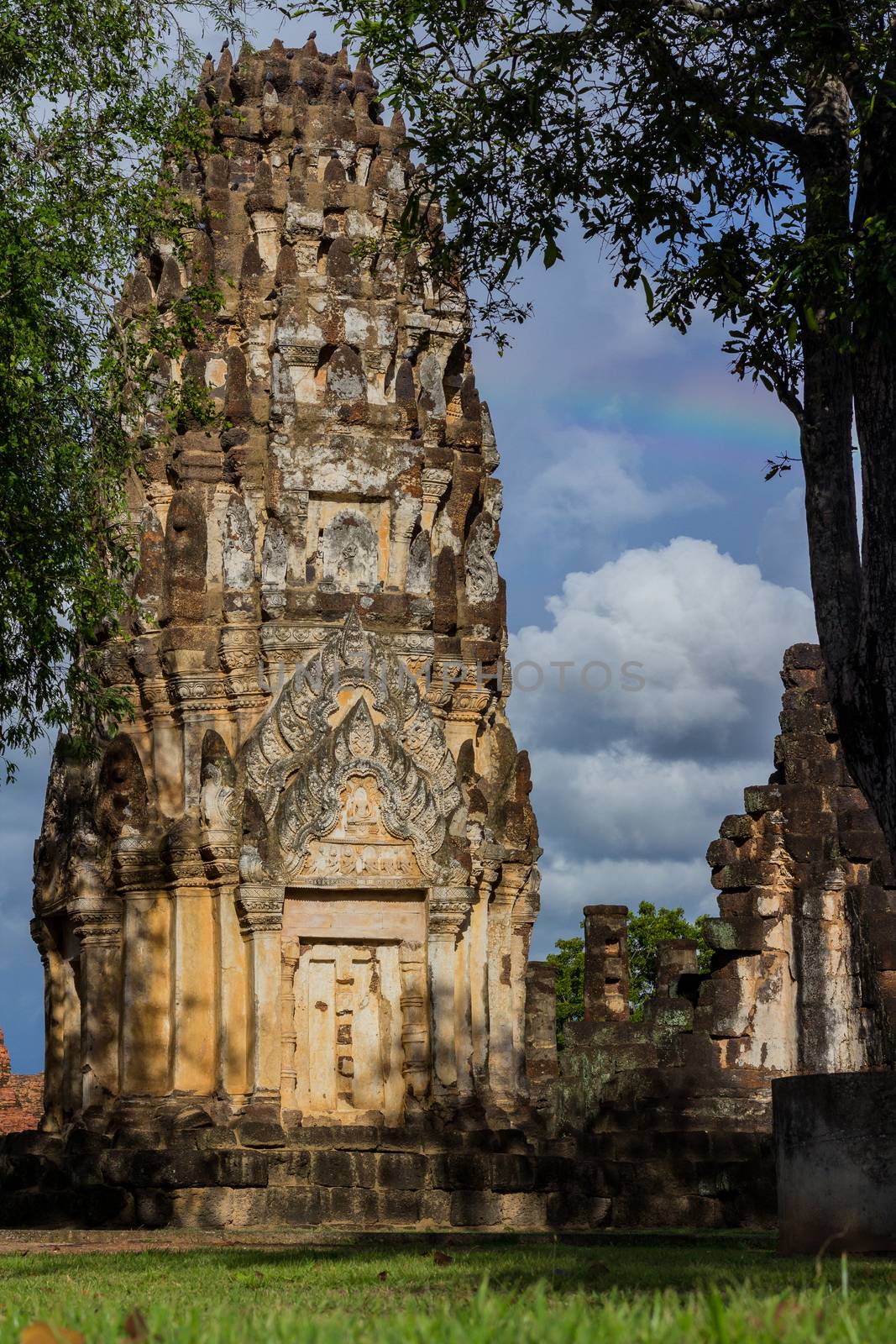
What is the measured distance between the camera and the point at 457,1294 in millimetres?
7719

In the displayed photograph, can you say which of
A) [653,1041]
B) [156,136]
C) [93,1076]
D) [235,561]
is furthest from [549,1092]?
[156,136]

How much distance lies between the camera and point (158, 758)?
20.1 meters

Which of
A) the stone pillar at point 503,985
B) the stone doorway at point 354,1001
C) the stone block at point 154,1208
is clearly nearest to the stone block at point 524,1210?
the stone doorway at point 354,1001

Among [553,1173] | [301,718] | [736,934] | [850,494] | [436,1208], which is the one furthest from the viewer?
[736,934]

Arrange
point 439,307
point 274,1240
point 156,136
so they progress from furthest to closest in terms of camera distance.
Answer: point 439,307 → point 156,136 → point 274,1240

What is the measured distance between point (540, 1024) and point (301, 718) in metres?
6.35

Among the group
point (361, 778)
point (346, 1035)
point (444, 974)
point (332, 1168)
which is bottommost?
point (332, 1168)

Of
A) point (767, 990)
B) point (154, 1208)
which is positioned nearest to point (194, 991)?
point (154, 1208)

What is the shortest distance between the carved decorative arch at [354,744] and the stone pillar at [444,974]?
0.53m

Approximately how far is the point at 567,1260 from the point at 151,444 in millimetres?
11705

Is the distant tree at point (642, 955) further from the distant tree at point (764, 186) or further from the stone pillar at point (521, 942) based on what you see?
the distant tree at point (764, 186)

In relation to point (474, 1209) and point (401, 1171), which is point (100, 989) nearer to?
point (401, 1171)

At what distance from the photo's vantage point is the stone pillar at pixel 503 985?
65.3ft

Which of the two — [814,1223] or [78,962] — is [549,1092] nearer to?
[78,962]
